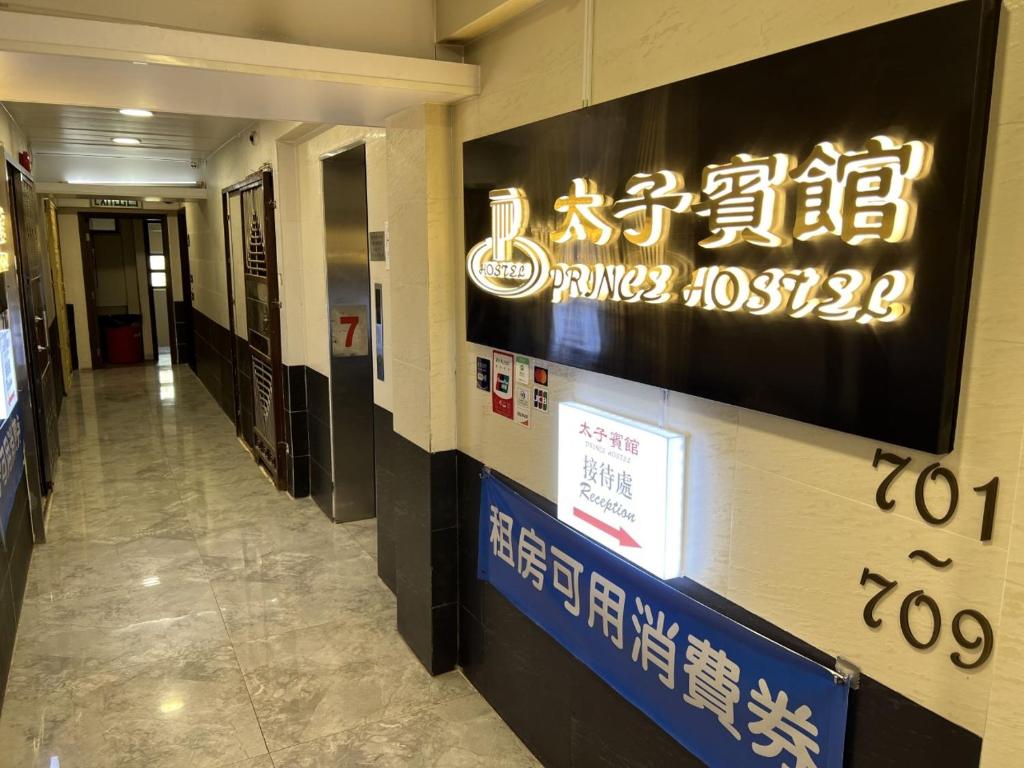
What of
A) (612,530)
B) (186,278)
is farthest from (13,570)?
(186,278)

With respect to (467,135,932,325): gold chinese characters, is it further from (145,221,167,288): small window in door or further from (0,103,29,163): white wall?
(145,221,167,288): small window in door

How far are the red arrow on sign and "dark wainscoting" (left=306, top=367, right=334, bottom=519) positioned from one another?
2984 mm

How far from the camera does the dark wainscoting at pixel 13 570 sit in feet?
10.2

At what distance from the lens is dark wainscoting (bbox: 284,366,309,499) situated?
207 inches

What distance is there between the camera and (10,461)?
139 inches

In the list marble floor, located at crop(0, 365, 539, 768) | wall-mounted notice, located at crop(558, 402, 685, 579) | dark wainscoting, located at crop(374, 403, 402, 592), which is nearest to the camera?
wall-mounted notice, located at crop(558, 402, 685, 579)

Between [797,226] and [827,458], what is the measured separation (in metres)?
0.46

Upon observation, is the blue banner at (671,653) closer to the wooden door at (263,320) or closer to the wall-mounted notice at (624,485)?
the wall-mounted notice at (624,485)

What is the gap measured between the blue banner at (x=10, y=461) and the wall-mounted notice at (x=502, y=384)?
7.23ft

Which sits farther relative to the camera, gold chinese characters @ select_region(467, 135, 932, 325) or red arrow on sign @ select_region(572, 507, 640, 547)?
Answer: red arrow on sign @ select_region(572, 507, 640, 547)

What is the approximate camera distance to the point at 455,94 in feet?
8.71

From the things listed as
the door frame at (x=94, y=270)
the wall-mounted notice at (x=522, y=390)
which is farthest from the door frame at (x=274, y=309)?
the door frame at (x=94, y=270)

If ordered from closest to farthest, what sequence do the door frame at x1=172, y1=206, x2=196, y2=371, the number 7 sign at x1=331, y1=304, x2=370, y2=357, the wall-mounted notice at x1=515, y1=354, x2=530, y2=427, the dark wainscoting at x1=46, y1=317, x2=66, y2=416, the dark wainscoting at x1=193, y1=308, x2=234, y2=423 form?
1. the wall-mounted notice at x1=515, y1=354, x2=530, y2=427
2. the number 7 sign at x1=331, y1=304, x2=370, y2=357
3. the dark wainscoting at x1=193, y1=308, x2=234, y2=423
4. the dark wainscoting at x1=46, y1=317, x2=66, y2=416
5. the door frame at x1=172, y1=206, x2=196, y2=371

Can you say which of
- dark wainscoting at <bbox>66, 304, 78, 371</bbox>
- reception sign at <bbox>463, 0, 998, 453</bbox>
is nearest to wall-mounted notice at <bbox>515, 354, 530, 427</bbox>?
reception sign at <bbox>463, 0, 998, 453</bbox>
